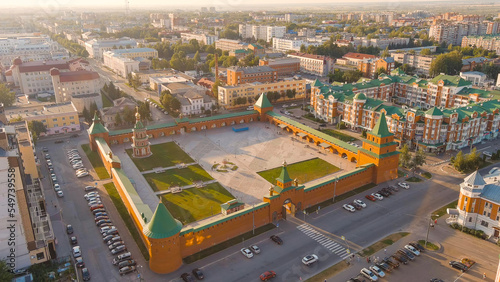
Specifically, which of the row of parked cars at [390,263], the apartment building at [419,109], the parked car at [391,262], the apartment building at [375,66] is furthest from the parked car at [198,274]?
the apartment building at [375,66]

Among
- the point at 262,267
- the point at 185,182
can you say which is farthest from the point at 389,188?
the point at 185,182

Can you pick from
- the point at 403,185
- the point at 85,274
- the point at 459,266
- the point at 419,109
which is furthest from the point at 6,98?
the point at 459,266

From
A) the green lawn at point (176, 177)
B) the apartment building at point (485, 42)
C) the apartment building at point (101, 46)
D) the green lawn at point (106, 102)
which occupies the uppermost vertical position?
the apartment building at point (485, 42)

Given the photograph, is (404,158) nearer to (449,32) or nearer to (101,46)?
(101,46)

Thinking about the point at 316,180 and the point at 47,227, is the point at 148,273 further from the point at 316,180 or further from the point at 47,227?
the point at 316,180

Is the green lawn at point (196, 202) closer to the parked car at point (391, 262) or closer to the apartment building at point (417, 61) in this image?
the parked car at point (391, 262)

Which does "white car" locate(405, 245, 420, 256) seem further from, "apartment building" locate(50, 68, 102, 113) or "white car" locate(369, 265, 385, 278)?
"apartment building" locate(50, 68, 102, 113)
